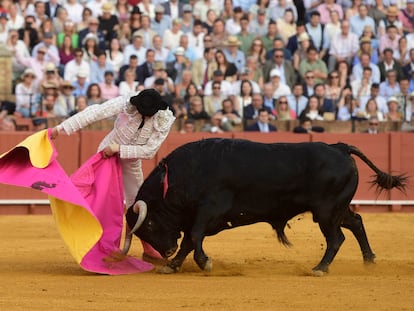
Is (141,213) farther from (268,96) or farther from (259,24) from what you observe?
(259,24)

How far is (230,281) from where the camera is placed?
7590 millimetres

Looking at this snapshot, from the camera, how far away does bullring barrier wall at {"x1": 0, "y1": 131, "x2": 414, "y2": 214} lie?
44.7 ft

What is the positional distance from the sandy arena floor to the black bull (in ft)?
1.15

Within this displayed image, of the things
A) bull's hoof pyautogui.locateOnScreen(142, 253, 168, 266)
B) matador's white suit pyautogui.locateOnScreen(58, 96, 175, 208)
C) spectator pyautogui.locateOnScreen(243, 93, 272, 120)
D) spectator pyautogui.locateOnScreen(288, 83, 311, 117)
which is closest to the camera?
matador's white suit pyautogui.locateOnScreen(58, 96, 175, 208)

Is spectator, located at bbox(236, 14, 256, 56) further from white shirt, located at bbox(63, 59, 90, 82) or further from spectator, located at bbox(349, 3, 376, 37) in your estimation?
white shirt, located at bbox(63, 59, 90, 82)

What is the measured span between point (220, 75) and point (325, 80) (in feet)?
5.26

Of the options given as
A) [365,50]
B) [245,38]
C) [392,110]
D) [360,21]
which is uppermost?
[360,21]

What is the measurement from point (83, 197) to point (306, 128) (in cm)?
628

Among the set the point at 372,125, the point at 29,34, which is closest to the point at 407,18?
the point at 372,125

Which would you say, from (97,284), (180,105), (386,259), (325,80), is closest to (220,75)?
(180,105)

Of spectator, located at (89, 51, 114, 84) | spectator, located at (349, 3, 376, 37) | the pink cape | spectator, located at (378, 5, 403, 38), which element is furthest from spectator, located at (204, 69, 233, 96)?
the pink cape

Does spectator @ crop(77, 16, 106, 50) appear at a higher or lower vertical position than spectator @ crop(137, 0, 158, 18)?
lower

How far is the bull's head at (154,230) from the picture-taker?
8172 millimetres

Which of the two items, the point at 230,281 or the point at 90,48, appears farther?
the point at 90,48
